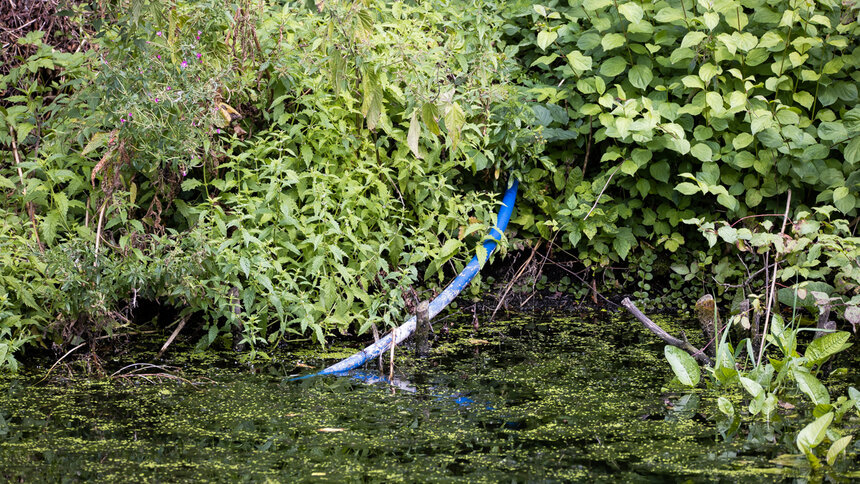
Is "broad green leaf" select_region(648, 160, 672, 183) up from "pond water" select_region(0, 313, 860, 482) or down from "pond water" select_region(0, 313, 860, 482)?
up

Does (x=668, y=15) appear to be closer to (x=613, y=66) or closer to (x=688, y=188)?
(x=613, y=66)

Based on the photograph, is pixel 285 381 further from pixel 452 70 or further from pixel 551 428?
pixel 452 70

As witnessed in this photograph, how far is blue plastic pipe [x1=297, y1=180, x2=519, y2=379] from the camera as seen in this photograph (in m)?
3.60

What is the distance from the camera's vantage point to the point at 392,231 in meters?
4.09

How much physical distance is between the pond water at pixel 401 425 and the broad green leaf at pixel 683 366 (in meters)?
0.06

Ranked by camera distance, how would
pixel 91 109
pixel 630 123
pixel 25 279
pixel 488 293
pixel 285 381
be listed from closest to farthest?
pixel 285 381
pixel 25 279
pixel 91 109
pixel 630 123
pixel 488 293

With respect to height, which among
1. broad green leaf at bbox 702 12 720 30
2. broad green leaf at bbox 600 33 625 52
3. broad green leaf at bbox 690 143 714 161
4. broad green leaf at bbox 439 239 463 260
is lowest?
broad green leaf at bbox 439 239 463 260

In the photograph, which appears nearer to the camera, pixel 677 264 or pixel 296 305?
pixel 296 305

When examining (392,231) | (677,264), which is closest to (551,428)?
(392,231)

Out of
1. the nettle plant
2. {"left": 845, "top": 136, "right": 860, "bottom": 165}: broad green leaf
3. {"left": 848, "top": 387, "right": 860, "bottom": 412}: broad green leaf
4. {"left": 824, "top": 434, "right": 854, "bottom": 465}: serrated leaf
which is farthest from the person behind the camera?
the nettle plant

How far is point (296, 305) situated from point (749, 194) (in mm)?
2380

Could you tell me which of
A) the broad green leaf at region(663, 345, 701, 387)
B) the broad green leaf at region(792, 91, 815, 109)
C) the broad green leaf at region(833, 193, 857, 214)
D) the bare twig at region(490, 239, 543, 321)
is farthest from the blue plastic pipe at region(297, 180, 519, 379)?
the broad green leaf at region(833, 193, 857, 214)

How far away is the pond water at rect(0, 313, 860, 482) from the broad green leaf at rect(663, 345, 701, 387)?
62 millimetres

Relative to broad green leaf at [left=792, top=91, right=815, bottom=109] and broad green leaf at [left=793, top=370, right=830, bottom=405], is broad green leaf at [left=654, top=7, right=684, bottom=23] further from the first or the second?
broad green leaf at [left=793, top=370, right=830, bottom=405]
